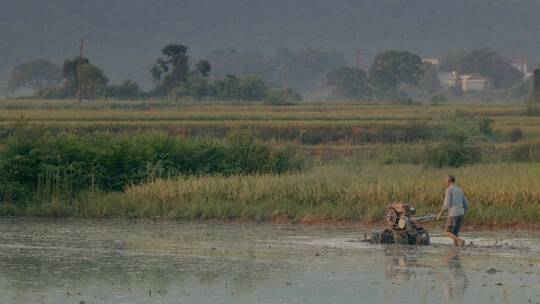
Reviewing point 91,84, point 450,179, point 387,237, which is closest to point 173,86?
point 91,84

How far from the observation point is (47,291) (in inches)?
696

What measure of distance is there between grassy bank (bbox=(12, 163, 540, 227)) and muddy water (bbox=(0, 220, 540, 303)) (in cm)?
159

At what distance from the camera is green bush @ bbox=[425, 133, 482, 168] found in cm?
3741

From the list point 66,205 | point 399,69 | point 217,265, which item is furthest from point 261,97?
point 217,265

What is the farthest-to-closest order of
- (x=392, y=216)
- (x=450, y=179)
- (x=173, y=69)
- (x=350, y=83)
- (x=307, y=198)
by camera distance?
(x=350, y=83) → (x=173, y=69) → (x=307, y=198) → (x=392, y=216) → (x=450, y=179)

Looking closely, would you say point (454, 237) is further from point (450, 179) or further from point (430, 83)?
point (430, 83)

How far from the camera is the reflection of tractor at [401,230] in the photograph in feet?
75.5

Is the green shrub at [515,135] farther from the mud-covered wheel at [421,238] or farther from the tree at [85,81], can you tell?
the tree at [85,81]

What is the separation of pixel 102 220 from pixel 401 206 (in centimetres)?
800

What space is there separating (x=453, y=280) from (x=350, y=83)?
149 metres

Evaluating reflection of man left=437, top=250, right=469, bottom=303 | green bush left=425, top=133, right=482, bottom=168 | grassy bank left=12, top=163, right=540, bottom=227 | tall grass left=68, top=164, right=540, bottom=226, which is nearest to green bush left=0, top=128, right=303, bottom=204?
grassy bank left=12, top=163, right=540, bottom=227

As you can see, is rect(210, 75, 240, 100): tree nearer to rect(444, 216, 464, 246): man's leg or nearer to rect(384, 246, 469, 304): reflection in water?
rect(444, 216, 464, 246): man's leg

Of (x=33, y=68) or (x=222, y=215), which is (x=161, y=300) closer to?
(x=222, y=215)

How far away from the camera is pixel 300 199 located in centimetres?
2883
